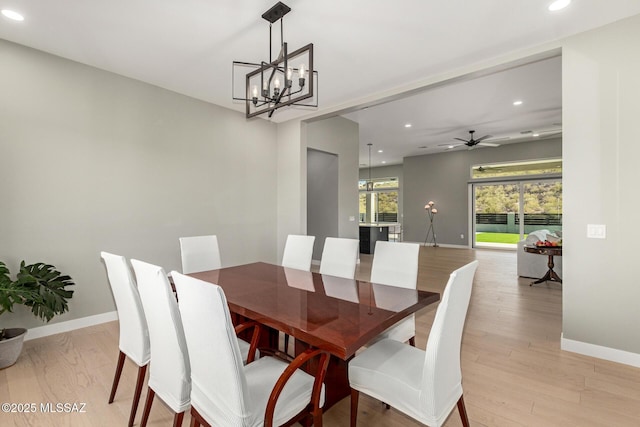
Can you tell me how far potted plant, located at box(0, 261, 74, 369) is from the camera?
2383 millimetres

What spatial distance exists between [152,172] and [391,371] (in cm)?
359

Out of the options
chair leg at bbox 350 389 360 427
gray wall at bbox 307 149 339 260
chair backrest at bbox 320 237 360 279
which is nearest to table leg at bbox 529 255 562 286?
gray wall at bbox 307 149 339 260

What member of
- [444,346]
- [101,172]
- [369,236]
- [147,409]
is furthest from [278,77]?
[369,236]

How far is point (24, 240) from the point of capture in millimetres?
2898

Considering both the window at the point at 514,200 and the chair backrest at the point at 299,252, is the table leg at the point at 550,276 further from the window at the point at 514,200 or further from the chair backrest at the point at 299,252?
the chair backrest at the point at 299,252

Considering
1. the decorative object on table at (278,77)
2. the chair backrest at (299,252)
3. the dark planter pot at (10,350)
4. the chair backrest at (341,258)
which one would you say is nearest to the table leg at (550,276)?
the chair backrest at (341,258)

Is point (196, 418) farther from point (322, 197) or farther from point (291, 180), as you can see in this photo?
point (322, 197)

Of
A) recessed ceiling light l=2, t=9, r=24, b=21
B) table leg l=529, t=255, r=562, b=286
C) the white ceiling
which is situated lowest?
table leg l=529, t=255, r=562, b=286

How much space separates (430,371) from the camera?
4.22 ft

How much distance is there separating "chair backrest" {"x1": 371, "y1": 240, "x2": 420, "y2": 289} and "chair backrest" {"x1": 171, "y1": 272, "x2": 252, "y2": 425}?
1.52 metres

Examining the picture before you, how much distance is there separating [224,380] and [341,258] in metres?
1.73

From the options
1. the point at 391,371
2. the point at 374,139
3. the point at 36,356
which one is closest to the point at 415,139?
the point at 374,139

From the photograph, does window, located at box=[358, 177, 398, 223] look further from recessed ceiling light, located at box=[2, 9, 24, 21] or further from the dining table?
recessed ceiling light, located at box=[2, 9, 24, 21]

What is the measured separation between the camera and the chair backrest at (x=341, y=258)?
273 centimetres
